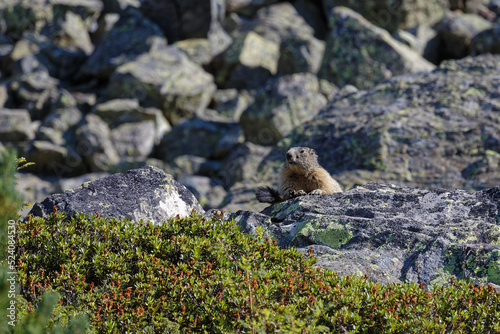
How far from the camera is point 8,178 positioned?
388 centimetres

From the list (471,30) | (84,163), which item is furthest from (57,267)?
(471,30)

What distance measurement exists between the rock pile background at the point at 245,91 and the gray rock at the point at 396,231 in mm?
4941

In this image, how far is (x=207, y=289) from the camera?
6.29 metres

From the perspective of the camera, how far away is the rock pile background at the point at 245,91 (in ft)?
50.8

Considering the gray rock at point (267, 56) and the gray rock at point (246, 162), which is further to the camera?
the gray rock at point (267, 56)

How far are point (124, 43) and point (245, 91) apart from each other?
42.2 ft

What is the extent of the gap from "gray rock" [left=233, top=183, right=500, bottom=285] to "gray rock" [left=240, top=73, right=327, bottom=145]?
2046 cm

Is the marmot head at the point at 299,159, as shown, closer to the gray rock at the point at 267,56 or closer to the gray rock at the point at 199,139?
the gray rock at the point at 199,139

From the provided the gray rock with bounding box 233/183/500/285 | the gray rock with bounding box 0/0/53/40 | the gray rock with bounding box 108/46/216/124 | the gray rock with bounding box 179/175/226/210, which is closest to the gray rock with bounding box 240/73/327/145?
the gray rock with bounding box 179/175/226/210

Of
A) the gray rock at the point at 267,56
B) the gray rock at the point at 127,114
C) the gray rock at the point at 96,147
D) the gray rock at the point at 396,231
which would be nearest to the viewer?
the gray rock at the point at 396,231

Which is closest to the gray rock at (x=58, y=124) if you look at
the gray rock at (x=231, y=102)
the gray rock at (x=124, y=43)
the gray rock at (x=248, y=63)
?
the gray rock at (x=124, y=43)

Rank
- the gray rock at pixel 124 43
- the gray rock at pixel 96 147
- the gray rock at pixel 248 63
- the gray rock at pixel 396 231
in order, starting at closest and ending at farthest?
the gray rock at pixel 396 231 < the gray rock at pixel 96 147 < the gray rock at pixel 248 63 < the gray rock at pixel 124 43

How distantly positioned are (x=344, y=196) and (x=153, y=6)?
4481cm

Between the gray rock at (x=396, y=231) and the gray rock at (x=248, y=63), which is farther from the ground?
the gray rock at (x=396, y=231)
